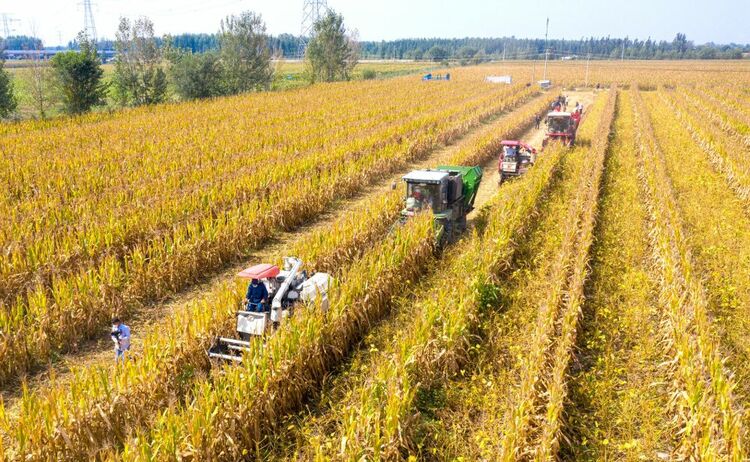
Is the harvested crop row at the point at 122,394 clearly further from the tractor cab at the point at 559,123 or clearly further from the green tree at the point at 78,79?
the green tree at the point at 78,79

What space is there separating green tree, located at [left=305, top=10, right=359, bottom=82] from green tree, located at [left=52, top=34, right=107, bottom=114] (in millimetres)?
32888

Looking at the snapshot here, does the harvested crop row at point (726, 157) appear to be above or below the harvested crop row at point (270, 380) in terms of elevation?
above

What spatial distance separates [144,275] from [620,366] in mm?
9338

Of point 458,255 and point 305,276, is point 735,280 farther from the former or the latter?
point 305,276

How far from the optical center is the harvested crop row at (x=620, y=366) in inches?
275

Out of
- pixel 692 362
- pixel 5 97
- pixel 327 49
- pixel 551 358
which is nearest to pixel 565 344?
pixel 551 358

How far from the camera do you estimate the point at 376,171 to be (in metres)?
21.0

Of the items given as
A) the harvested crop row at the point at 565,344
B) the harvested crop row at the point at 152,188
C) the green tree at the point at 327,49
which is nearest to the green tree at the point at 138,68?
the harvested crop row at the point at 152,188

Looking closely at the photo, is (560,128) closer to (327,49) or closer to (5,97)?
(5,97)

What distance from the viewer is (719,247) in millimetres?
13266

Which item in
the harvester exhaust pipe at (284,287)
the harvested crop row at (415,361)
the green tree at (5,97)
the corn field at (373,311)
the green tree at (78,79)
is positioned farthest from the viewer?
the green tree at (78,79)

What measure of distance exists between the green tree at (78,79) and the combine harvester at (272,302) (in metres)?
32.8

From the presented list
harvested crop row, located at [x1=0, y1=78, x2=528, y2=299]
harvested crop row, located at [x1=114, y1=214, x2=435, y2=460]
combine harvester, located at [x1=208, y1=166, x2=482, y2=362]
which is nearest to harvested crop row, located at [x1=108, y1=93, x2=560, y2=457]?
harvested crop row, located at [x1=114, y1=214, x2=435, y2=460]

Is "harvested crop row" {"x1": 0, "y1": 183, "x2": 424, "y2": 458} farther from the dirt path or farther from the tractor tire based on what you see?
the tractor tire
